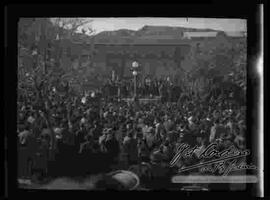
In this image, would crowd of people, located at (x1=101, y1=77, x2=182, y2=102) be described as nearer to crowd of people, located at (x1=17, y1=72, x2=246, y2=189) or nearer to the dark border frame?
crowd of people, located at (x1=17, y1=72, x2=246, y2=189)

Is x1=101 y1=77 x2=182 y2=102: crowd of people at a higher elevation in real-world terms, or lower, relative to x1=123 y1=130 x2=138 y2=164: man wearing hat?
higher

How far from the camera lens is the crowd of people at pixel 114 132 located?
438cm
